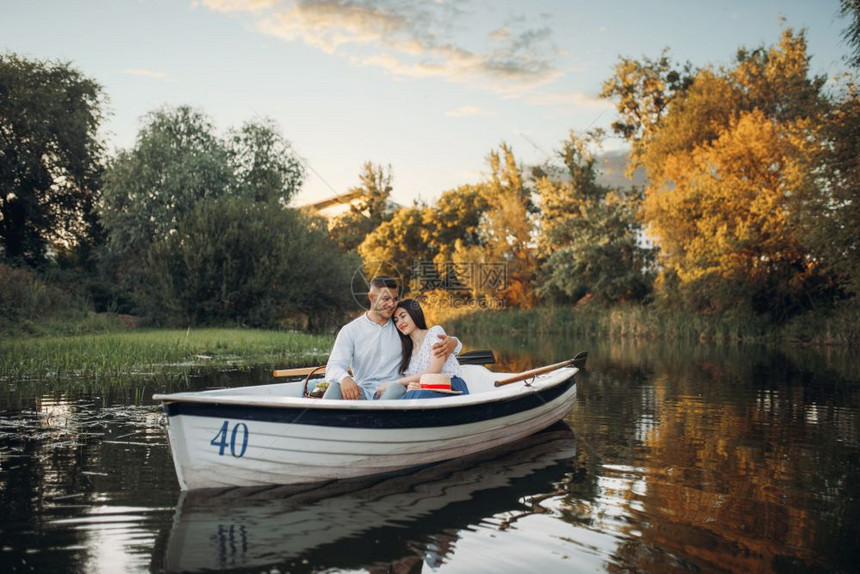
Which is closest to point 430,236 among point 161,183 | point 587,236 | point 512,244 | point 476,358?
point 512,244

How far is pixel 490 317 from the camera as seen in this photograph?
117 ft

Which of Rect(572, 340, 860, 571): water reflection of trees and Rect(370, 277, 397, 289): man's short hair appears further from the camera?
Rect(370, 277, 397, 289): man's short hair

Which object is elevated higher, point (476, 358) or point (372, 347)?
point (372, 347)

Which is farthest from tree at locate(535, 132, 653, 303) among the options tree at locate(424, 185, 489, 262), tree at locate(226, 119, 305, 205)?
tree at locate(226, 119, 305, 205)

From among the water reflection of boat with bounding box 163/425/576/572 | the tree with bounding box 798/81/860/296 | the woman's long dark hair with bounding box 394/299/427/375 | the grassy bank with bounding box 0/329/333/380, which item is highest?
the tree with bounding box 798/81/860/296

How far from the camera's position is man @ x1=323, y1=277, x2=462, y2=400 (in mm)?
6438

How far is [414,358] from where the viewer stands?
22.3 feet

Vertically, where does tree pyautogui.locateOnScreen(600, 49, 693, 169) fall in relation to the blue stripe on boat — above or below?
above

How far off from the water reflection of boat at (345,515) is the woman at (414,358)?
683mm

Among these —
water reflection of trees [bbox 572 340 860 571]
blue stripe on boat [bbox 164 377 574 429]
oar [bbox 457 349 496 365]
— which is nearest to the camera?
water reflection of trees [bbox 572 340 860 571]

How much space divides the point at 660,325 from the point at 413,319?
2422 centimetres

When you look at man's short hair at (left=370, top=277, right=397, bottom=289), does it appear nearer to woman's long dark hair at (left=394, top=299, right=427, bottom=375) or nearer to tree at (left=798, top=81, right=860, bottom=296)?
woman's long dark hair at (left=394, top=299, right=427, bottom=375)

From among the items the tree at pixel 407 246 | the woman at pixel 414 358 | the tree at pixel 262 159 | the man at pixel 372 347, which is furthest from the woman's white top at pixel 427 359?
the tree at pixel 407 246

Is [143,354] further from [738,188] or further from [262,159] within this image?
[738,188]
